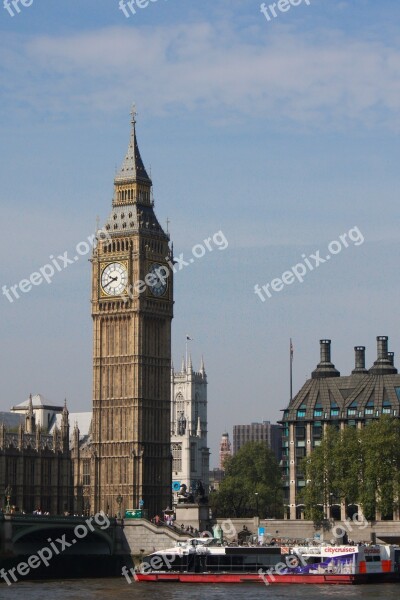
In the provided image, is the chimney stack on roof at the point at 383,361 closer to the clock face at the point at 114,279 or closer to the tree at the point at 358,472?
the tree at the point at 358,472

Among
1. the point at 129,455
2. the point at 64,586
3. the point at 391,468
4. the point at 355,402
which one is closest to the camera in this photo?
the point at 64,586

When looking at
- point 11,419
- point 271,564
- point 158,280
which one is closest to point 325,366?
point 158,280

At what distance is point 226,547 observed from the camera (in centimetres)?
12438

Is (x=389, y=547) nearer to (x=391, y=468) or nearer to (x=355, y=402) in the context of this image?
(x=391, y=468)

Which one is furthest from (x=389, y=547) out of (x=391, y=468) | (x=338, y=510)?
(x=338, y=510)

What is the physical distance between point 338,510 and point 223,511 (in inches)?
768

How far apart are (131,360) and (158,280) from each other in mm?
10067

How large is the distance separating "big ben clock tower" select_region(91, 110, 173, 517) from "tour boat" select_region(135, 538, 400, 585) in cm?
3459

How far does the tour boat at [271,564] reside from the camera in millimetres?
120000

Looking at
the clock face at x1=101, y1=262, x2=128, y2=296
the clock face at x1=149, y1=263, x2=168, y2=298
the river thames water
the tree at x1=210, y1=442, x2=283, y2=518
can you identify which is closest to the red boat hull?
the river thames water

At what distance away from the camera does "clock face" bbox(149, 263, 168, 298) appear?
167 meters

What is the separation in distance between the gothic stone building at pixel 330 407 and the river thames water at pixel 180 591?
55.1 m

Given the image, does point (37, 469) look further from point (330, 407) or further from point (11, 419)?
point (330, 407)

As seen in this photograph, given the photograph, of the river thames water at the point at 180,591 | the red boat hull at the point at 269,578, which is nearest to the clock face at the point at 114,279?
the red boat hull at the point at 269,578
